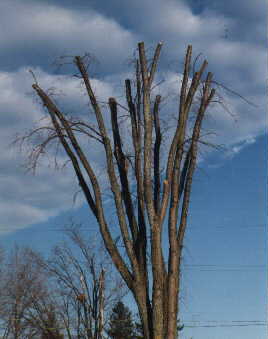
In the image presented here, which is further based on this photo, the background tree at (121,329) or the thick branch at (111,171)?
the background tree at (121,329)

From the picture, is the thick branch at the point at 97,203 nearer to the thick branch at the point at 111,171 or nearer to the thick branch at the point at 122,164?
the thick branch at the point at 111,171

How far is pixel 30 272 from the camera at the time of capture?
33.3 metres

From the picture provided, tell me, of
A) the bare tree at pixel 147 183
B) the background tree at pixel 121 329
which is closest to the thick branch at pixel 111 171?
the bare tree at pixel 147 183

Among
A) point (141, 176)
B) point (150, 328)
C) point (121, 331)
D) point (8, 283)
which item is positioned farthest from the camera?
point (8, 283)

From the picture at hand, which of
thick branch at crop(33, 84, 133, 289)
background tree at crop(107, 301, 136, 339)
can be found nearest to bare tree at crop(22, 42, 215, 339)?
thick branch at crop(33, 84, 133, 289)

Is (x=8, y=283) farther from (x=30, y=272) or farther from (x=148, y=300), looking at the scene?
(x=148, y=300)

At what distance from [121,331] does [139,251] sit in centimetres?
2503

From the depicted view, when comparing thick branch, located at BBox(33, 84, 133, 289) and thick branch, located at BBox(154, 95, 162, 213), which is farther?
thick branch, located at BBox(154, 95, 162, 213)

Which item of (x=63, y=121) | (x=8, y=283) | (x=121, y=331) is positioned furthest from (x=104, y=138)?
(x=8, y=283)

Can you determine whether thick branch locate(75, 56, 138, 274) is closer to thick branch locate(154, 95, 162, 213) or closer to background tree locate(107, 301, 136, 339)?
thick branch locate(154, 95, 162, 213)

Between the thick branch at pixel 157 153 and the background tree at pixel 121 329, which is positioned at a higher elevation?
the thick branch at pixel 157 153

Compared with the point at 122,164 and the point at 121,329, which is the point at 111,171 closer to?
the point at 122,164

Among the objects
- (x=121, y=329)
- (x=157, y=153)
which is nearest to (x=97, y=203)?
(x=157, y=153)

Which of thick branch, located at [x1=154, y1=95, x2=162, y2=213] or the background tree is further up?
thick branch, located at [x1=154, y1=95, x2=162, y2=213]
